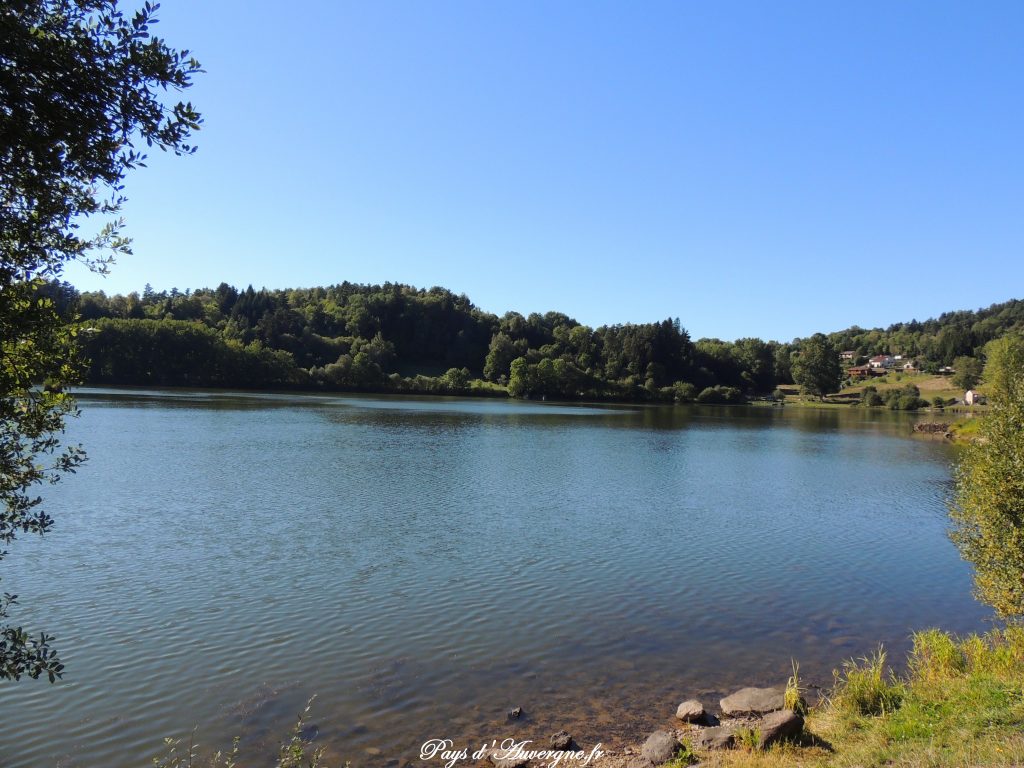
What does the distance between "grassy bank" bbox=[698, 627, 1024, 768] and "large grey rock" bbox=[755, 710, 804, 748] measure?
175 millimetres

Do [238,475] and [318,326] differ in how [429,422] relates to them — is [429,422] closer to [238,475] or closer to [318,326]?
[238,475]

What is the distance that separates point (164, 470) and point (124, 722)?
1098 inches

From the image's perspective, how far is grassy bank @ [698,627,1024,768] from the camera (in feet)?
24.6

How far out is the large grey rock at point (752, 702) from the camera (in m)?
11.1

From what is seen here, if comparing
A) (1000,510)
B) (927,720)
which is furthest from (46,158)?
(1000,510)

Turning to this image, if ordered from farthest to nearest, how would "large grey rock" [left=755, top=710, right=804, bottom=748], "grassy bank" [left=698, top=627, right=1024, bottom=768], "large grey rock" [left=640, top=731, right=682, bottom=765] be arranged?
"large grey rock" [left=640, top=731, right=682, bottom=765], "large grey rock" [left=755, top=710, right=804, bottom=748], "grassy bank" [left=698, top=627, right=1024, bottom=768]

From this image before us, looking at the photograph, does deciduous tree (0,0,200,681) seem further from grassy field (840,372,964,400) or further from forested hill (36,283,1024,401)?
grassy field (840,372,964,400)

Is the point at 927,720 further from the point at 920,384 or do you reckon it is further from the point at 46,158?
the point at 920,384

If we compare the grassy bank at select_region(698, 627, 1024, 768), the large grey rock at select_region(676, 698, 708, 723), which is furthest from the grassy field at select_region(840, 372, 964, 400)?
the large grey rock at select_region(676, 698, 708, 723)

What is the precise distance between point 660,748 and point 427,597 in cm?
901

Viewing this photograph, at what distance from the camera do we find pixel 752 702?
11.4m

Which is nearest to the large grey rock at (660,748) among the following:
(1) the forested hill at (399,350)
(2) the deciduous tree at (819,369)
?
(1) the forested hill at (399,350)

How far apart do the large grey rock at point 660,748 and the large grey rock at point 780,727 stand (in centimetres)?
125

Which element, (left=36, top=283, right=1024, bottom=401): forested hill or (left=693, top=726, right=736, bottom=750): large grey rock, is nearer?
(left=693, top=726, right=736, bottom=750): large grey rock
